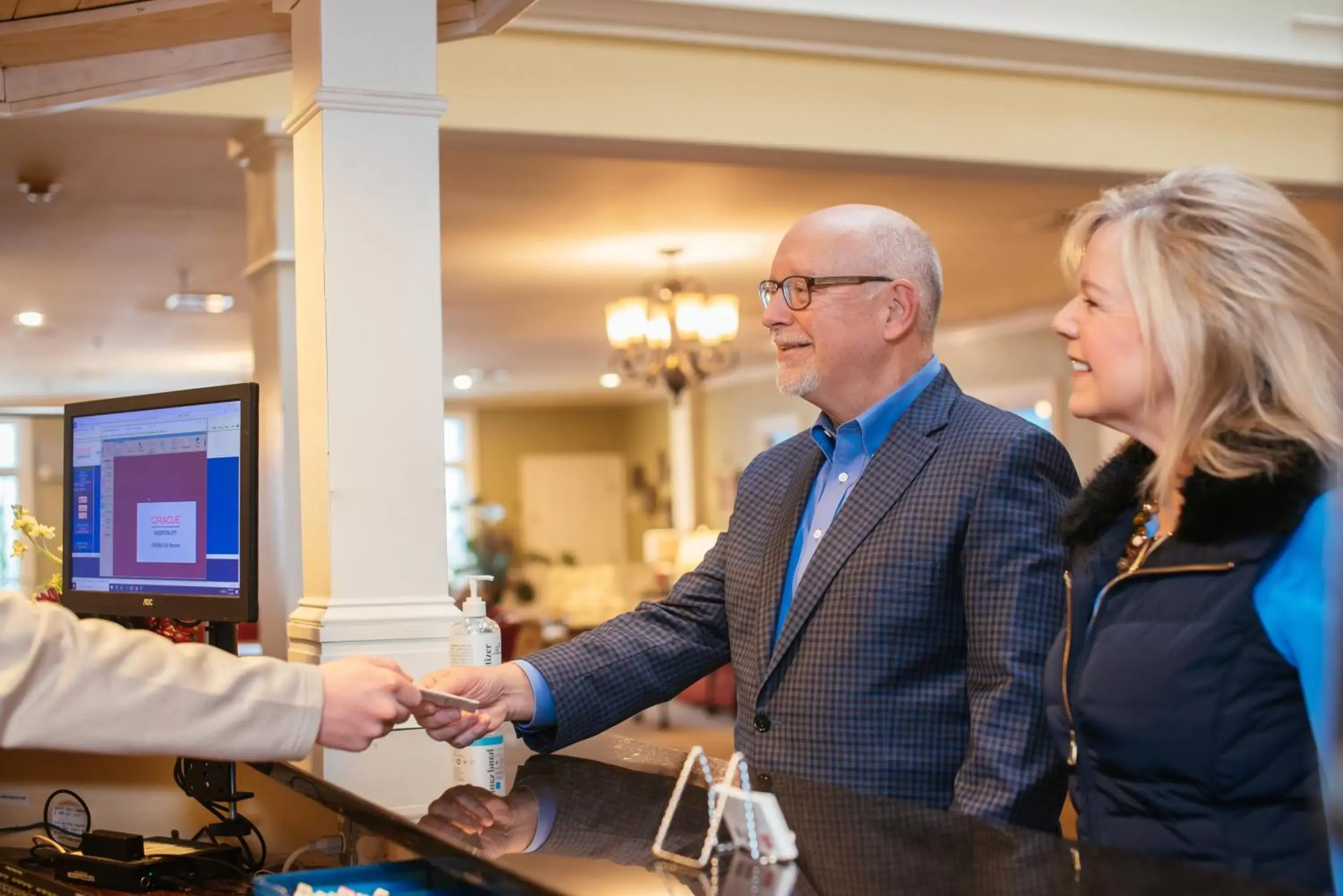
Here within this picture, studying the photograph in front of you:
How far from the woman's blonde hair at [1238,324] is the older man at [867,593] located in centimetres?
35

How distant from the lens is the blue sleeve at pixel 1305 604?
4.05 feet

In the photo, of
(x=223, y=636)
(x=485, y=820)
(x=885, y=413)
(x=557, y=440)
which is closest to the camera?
(x=485, y=820)

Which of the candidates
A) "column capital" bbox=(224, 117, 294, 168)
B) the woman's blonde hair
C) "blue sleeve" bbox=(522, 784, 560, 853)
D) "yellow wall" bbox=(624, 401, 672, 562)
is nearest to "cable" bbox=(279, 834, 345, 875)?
"blue sleeve" bbox=(522, 784, 560, 853)

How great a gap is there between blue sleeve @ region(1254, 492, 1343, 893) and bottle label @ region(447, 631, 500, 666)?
1.04 metres

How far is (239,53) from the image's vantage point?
2.59 meters

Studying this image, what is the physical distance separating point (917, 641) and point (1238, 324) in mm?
595

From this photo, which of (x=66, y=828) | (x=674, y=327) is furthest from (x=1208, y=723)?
(x=674, y=327)

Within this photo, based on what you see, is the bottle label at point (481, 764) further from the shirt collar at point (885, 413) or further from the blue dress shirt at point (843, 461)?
the shirt collar at point (885, 413)

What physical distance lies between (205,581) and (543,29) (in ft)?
8.10

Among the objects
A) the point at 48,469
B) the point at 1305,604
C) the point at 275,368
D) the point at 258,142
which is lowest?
the point at 1305,604

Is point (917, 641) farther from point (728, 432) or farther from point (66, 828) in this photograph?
point (728, 432)

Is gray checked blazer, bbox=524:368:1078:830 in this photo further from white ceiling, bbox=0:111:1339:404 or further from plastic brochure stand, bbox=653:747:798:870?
white ceiling, bbox=0:111:1339:404

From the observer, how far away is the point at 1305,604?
125 centimetres

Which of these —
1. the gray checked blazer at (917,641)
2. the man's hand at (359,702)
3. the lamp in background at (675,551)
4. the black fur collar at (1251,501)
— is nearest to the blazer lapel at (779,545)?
the gray checked blazer at (917,641)
